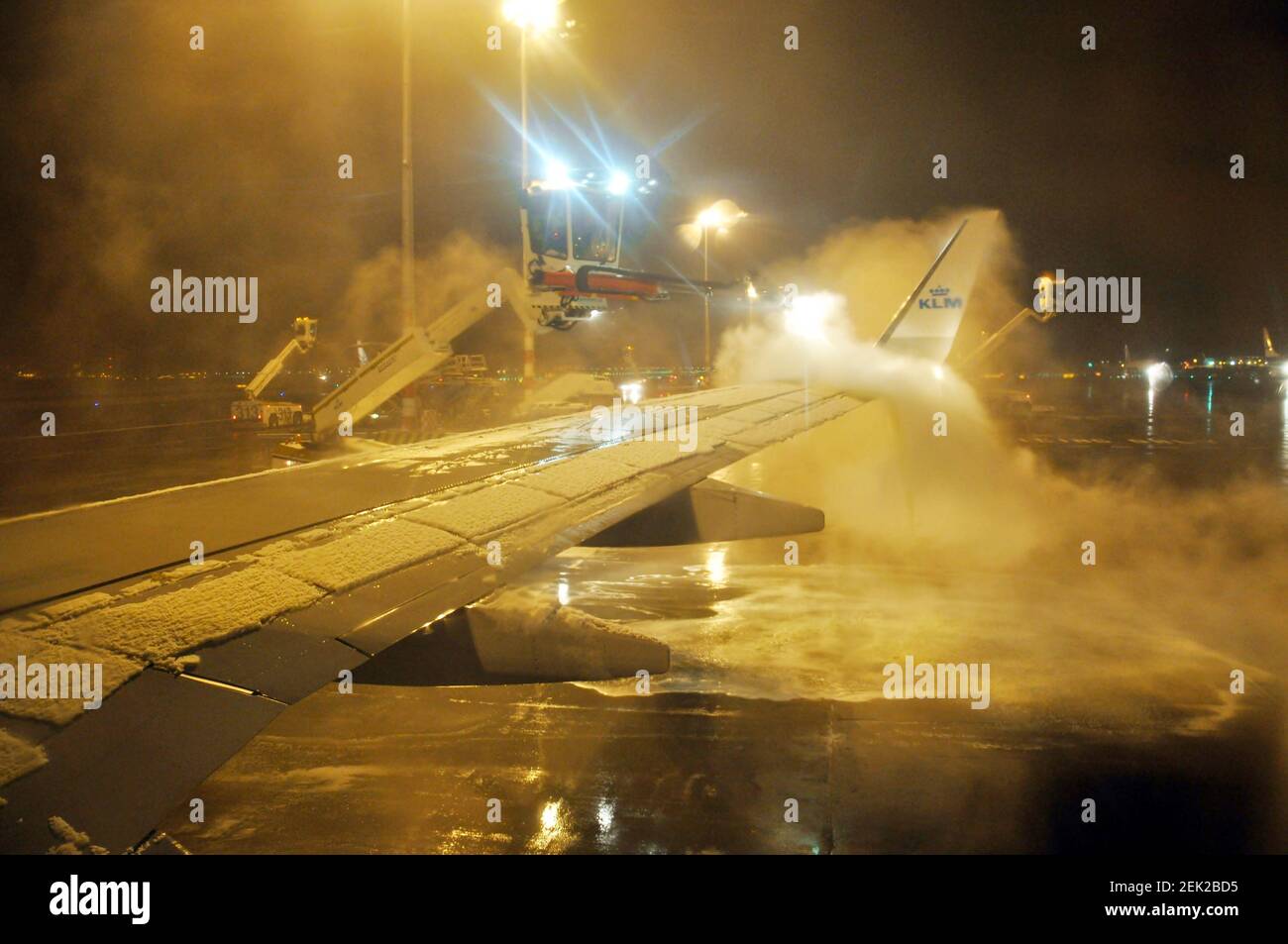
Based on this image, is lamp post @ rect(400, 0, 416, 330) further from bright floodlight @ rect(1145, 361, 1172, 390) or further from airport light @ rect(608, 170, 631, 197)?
bright floodlight @ rect(1145, 361, 1172, 390)

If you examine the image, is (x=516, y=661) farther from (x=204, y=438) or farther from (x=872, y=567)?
(x=204, y=438)

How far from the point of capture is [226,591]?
3721mm

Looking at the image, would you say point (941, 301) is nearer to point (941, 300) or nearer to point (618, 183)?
point (941, 300)

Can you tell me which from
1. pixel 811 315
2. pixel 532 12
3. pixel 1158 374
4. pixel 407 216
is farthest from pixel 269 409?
pixel 1158 374

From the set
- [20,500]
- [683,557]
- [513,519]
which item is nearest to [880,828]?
[513,519]

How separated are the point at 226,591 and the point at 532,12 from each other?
18.0 meters

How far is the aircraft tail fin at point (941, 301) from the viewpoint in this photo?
12953mm

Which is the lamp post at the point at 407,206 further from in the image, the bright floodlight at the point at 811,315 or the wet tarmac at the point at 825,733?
the wet tarmac at the point at 825,733

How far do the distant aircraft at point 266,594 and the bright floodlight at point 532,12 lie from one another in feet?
45.7

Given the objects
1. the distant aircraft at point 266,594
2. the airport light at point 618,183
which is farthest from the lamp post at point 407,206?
the distant aircraft at point 266,594

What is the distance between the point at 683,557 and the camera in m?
12.8

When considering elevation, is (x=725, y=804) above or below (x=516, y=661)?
below
